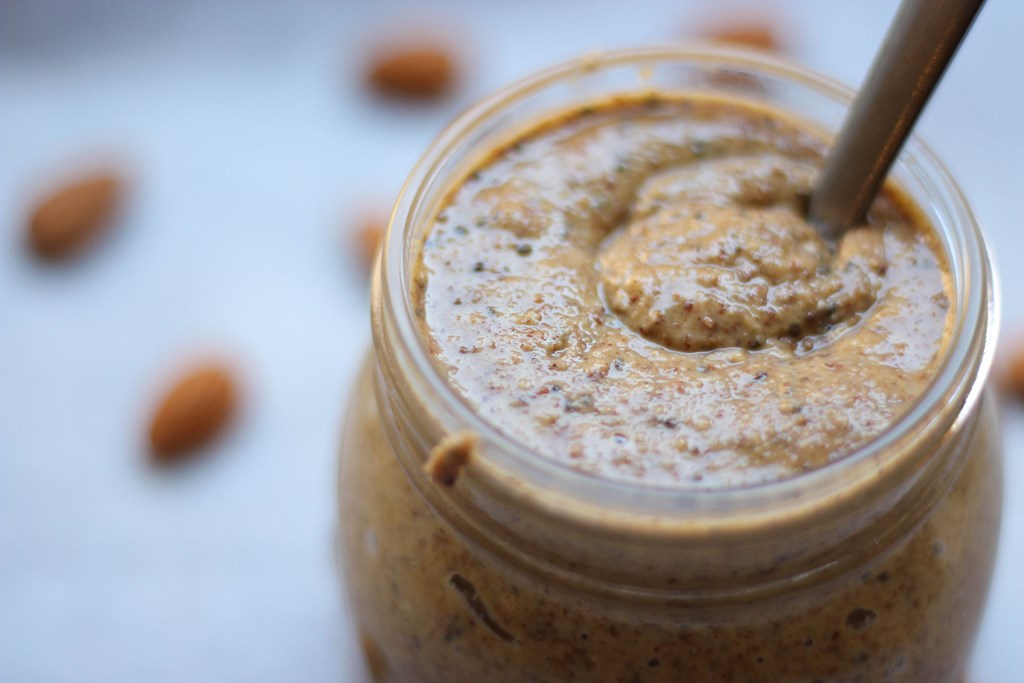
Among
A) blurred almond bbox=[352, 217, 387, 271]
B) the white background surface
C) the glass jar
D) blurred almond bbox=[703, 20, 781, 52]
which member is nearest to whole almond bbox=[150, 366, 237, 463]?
the white background surface

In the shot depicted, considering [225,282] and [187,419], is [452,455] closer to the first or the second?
[187,419]

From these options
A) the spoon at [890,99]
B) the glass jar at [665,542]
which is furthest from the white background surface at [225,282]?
the spoon at [890,99]

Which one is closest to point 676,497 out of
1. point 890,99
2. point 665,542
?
point 665,542

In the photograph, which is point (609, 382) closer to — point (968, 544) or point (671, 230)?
point (671, 230)

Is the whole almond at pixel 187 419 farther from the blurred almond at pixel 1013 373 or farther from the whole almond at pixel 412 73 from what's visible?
the blurred almond at pixel 1013 373

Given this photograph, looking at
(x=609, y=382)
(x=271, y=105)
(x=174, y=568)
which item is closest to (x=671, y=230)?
(x=609, y=382)

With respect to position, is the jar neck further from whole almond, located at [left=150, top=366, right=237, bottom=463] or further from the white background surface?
whole almond, located at [left=150, top=366, right=237, bottom=463]
